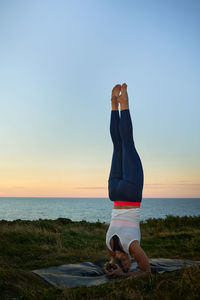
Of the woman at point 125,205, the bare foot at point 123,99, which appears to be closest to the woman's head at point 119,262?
the woman at point 125,205

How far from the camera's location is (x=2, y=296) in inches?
152

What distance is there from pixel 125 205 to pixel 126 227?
362mm

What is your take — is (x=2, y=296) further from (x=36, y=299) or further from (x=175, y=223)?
(x=175, y=223)

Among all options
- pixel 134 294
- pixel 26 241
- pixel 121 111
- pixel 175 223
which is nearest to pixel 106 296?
pixel 134 294

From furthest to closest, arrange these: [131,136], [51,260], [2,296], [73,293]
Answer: [51,260]
[131,136]
[2,296]
[73,293]

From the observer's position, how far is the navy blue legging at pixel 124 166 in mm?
4766

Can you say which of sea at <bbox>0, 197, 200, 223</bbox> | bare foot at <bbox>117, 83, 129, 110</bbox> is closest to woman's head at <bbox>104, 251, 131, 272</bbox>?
bare foot at <bbox>117, 83, 129, 110</bbox>

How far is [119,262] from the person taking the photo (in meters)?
4.81

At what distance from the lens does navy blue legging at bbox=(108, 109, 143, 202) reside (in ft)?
15.6

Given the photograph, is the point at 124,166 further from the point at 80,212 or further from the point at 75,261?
the point at 80,212

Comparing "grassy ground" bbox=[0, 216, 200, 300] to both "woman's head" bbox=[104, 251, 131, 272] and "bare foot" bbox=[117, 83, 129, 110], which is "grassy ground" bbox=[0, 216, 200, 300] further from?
"bare foot" bbox=[117, 83, 129, 110]

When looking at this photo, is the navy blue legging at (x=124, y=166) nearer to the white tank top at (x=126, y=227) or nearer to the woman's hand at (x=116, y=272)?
the white tank top at (x=126, y=227)

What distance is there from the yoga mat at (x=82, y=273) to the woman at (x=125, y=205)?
37 centimetres

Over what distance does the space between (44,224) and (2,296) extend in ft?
A: 30.2
